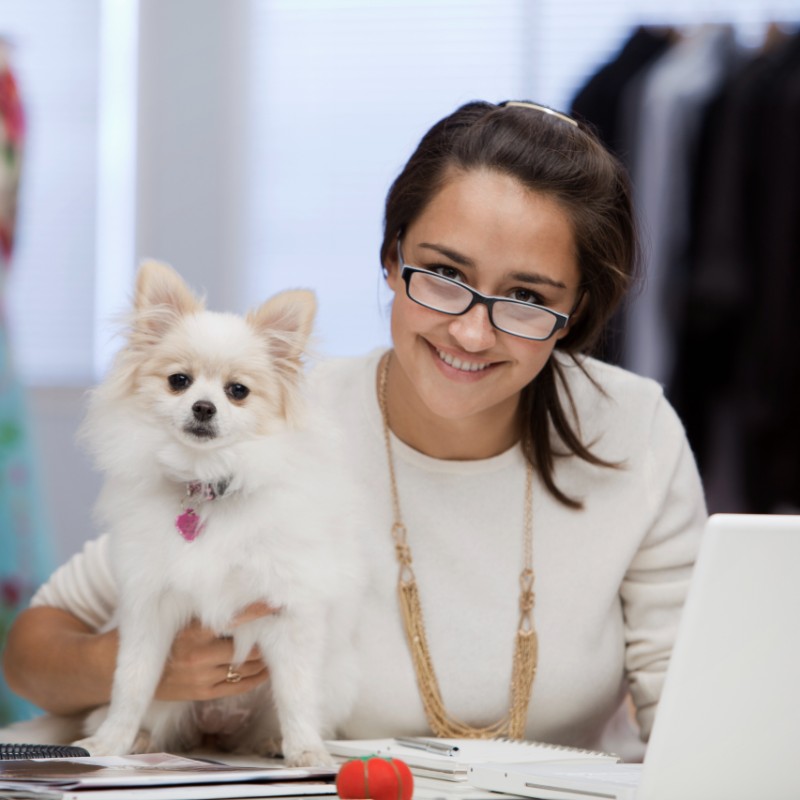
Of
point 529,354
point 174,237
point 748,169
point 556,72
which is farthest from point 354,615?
point 556,72

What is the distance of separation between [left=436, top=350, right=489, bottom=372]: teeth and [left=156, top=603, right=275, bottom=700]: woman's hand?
45 cm

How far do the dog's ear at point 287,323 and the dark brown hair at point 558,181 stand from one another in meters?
0.26

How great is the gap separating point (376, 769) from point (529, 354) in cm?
76

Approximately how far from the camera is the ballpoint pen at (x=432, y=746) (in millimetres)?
1369

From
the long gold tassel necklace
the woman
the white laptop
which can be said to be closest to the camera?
the white laptop

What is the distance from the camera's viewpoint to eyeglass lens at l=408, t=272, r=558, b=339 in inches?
63.7

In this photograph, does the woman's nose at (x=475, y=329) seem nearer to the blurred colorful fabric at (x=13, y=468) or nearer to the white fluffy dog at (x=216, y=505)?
the white fluffy dog at (x=216, y=505)

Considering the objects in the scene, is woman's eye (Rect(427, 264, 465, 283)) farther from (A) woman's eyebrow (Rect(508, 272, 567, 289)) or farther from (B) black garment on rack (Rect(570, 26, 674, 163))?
(B) black garment on rack (Rect(570, 26, 674, 163))

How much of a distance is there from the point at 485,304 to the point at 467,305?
26 millimetres

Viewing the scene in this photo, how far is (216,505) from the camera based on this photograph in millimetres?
1501

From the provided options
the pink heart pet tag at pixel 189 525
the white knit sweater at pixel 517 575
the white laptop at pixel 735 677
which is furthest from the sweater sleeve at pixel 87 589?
the white laptop at pixel 735 677

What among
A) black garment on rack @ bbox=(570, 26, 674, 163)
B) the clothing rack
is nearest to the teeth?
the clothing rack

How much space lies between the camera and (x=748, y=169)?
324 cm

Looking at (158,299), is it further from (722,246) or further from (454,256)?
(722,246)
